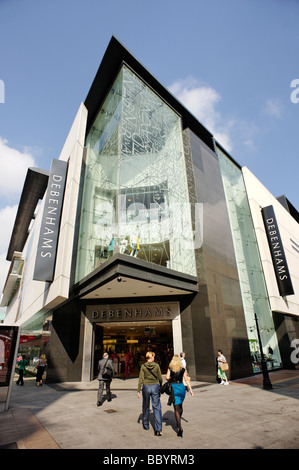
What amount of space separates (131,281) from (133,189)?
22.2 ft

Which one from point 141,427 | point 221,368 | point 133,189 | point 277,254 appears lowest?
point 141,427

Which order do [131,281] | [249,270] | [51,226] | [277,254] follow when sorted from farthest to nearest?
[277,254], [249,270], [51,226], [131,281]

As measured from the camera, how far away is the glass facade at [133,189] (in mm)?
16078

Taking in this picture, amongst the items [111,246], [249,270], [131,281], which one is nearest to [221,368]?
[131,281]

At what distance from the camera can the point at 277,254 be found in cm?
2477

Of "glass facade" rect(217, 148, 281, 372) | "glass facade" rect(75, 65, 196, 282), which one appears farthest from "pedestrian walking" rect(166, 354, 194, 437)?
"glass facade" rect(217, 148, 281, 372)

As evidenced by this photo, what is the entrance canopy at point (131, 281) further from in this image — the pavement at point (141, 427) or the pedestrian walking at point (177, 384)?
the pedestrian walking at point (177, 384)

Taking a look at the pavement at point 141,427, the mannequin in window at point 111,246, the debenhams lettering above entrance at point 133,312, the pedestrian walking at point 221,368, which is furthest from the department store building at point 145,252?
the pavement at point 141,427

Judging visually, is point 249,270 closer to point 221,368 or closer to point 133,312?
point 221,368

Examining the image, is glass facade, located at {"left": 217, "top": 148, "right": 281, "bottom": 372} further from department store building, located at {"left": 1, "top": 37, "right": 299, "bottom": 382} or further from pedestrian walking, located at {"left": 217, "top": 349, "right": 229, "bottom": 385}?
pedestrian walking, located at {"left": 217, "top": 349, "right": 229, "bottom": 385}
